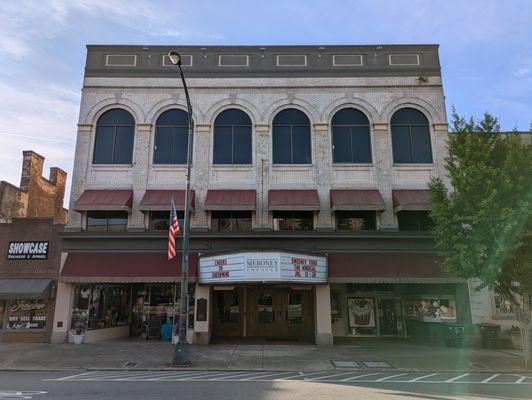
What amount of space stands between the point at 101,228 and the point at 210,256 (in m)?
5.80

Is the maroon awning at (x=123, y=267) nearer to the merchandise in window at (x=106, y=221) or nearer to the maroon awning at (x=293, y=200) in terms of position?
the merchandise in window at (x=106, y=221)

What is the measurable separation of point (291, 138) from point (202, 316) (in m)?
9.72

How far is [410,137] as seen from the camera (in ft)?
68.6

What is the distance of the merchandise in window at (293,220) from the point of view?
1961cm

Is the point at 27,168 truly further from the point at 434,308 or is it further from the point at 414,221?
the point at 434,308

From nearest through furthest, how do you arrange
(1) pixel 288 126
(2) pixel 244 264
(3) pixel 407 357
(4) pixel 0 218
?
(3) pixel 407 357
(2) pixel 244 264
(1) pixel 288 126
(4) pixel 0 218

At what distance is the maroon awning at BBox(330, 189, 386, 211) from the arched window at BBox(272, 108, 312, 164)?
242 centimetres

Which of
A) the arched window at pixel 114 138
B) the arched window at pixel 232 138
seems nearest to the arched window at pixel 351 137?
the arched window at pixel 232 138

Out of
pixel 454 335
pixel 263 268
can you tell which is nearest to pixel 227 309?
pixel 263 268

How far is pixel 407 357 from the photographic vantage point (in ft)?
50.8

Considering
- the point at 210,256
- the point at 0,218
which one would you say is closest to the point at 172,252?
the point at 210,256

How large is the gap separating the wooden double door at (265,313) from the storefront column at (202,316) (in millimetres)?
2147

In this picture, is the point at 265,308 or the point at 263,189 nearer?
the point at 263,189

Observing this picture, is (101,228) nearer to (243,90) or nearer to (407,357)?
(243,90)
